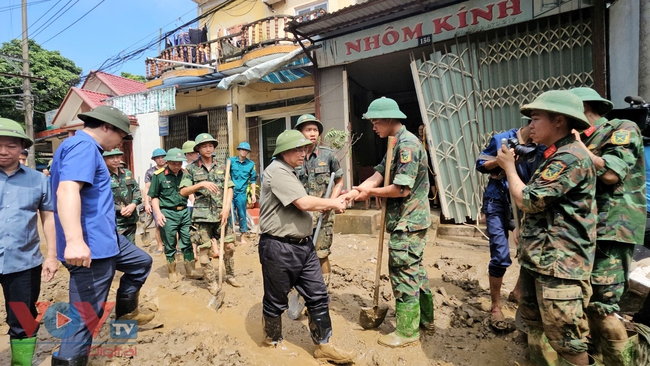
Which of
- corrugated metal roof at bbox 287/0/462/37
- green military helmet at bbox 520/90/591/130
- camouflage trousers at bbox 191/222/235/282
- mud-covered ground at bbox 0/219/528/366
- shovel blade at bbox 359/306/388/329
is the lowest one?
mud-covered ground at bbox 0/219/528/366

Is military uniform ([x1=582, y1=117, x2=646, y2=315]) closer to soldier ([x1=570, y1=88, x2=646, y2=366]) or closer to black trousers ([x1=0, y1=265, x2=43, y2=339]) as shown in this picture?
soldier ([x1=570, y1=88, x2=646, y2=366])

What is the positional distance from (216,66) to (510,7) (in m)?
7.34

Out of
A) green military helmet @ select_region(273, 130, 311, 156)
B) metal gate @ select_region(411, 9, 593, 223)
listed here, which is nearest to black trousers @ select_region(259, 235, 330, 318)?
green military helmet @ select_region(273, 130, 311, 156)

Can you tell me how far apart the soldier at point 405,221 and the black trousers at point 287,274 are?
1.95 feet

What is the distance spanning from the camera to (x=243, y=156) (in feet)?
23.0

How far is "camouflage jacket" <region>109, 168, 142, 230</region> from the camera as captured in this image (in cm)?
464

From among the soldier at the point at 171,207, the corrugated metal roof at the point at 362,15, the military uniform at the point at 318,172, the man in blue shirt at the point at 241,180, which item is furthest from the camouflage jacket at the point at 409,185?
the man in blue shirt at the point at 241,180

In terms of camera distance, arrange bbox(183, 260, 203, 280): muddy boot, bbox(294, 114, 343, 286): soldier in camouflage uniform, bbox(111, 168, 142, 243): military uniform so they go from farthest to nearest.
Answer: bbox(183, 260, 203, 280): muddy boot < bbox(111, 168, 142, 243): military uniform < bbox(294, 114, 343, 286): soldier in camouflage uniform

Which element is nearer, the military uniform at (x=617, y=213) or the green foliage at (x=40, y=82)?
the military uniform at (x=617, y=213)

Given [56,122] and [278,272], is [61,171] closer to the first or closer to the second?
[278,272]

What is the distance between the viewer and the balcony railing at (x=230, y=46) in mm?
8680

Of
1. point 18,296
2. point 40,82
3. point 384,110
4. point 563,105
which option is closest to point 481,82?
point 384,110

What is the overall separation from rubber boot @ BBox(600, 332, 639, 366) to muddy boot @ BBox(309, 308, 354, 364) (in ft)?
5.37

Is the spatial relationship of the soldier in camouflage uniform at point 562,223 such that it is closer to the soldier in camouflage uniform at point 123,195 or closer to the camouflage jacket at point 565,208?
the camouflage jacket at point 565,208
